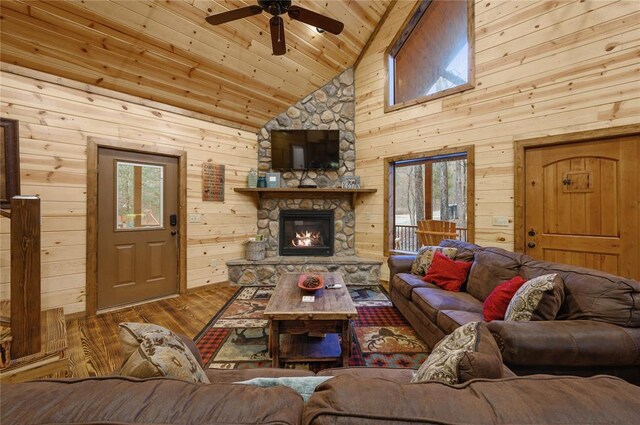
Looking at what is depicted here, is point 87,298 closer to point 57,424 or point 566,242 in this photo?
point 57,424

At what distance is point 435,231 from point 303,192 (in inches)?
88.5

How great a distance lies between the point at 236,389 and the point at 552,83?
412 centimetres

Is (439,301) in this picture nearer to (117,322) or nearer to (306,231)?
(306,231)

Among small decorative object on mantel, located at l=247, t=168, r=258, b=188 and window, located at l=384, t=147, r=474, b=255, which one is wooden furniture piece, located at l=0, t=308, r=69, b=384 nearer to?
small decorative object on mantel, located at l=247, t=168, r=258, b=188

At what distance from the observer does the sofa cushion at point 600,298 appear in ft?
5.12

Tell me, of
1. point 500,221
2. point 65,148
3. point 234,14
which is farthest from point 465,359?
point 65,148

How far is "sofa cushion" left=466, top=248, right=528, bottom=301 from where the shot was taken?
92.4 inches

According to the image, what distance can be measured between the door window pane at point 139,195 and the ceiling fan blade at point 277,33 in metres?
2.33

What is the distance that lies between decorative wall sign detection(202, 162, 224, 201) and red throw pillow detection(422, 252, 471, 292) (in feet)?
10.7

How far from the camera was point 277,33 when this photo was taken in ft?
8.42

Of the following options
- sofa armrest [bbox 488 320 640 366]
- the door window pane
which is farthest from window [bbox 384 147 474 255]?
the door window pane

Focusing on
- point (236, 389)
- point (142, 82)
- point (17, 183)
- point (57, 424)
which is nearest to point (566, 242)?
point (236, 389)

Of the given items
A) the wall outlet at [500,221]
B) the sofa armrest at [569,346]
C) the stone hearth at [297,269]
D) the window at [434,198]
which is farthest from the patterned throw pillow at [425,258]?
the window at [434,198]

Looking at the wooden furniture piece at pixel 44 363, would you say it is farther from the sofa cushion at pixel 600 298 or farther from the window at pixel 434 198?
the window at pixel 434 198
